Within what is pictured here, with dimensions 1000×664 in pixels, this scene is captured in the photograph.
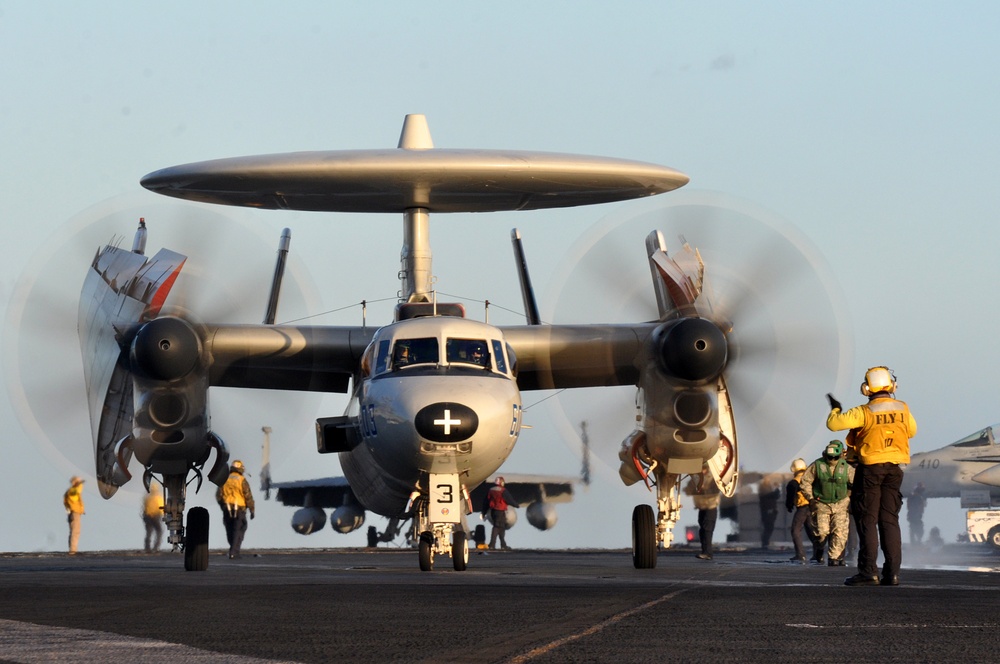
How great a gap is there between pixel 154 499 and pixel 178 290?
51.0ft

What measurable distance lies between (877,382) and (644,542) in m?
7.30

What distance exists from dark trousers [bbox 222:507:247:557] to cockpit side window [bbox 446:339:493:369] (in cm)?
1076

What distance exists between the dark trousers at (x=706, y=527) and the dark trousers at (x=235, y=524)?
8.99 metres

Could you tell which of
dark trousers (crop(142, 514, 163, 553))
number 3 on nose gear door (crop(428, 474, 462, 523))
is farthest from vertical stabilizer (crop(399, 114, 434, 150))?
dark trousers (crop(142, 514, 163, 553))

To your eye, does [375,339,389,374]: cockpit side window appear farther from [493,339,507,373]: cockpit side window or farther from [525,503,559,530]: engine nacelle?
[525,503,559,530]: engine nacelle

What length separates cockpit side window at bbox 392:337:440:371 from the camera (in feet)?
57.1

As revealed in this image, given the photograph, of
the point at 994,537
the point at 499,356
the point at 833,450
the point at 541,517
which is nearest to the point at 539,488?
the point at 541,517

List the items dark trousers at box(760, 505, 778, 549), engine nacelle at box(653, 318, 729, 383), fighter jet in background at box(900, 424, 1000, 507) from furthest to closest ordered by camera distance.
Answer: fighter jet in background at box(900, 424, 1000, 507)
dark trousers at box(760, 505, 778, 549)
engine nacelle at box(653, 318, 729, 383)

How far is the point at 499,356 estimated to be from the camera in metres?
18.0

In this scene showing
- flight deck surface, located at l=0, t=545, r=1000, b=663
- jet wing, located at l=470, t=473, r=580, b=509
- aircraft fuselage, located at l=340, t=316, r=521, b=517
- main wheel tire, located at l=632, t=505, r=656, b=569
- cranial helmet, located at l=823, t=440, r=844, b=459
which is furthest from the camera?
jet wing, located at l=470, t=473, r=580, b=509

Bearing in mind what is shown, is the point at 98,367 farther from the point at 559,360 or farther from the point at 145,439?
the point at 559,360

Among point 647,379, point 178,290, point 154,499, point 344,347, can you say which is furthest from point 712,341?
point 154,499

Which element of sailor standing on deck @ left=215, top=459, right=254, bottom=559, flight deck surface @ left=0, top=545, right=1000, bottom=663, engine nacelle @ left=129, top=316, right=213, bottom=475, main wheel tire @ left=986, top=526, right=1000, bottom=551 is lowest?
flight deck surface @ left=0, top=545, right=1000, bottom=663

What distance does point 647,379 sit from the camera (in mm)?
20031
